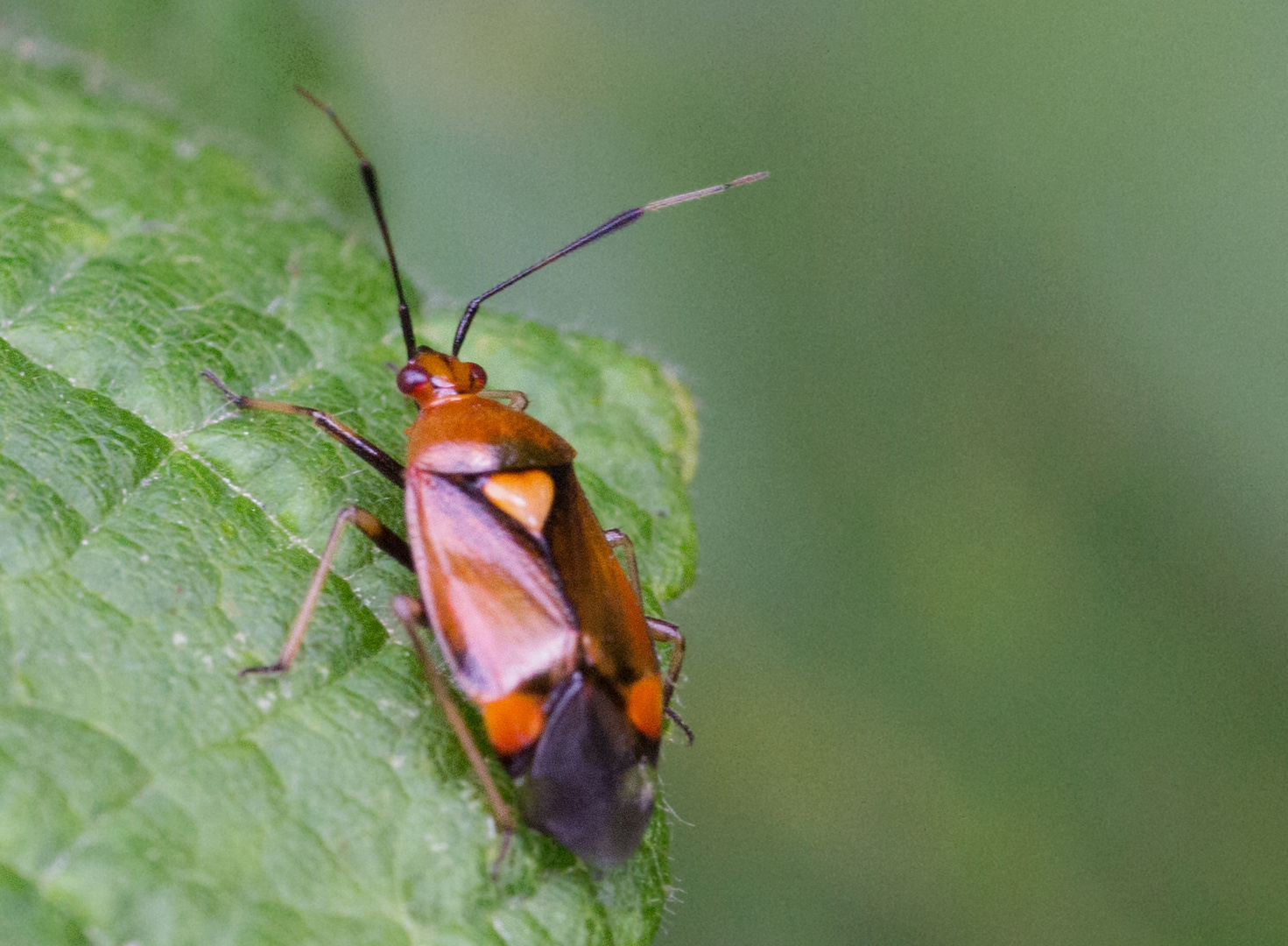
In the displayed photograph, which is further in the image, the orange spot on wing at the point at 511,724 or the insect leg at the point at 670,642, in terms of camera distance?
the insect leg at the point at 670,642

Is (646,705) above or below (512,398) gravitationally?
below

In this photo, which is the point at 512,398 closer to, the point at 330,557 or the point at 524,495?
the point at 524,495

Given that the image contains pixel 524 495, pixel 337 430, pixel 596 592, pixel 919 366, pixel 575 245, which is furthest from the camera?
pixel 919 366

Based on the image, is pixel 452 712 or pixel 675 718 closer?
pixel 452 712

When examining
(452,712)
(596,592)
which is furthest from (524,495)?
(452,712)

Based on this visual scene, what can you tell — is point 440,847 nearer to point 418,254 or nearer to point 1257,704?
point 418,254

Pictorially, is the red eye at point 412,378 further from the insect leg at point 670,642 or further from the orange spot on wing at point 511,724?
the orange spot on wing at point 511,724

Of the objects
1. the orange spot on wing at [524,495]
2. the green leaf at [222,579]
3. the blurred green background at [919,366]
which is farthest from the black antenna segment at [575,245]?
the blurred green background at [919,366]

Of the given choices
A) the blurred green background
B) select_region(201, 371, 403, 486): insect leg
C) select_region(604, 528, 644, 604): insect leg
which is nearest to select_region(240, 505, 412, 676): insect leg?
select_region(201, 371, 403, 486): insect leg
